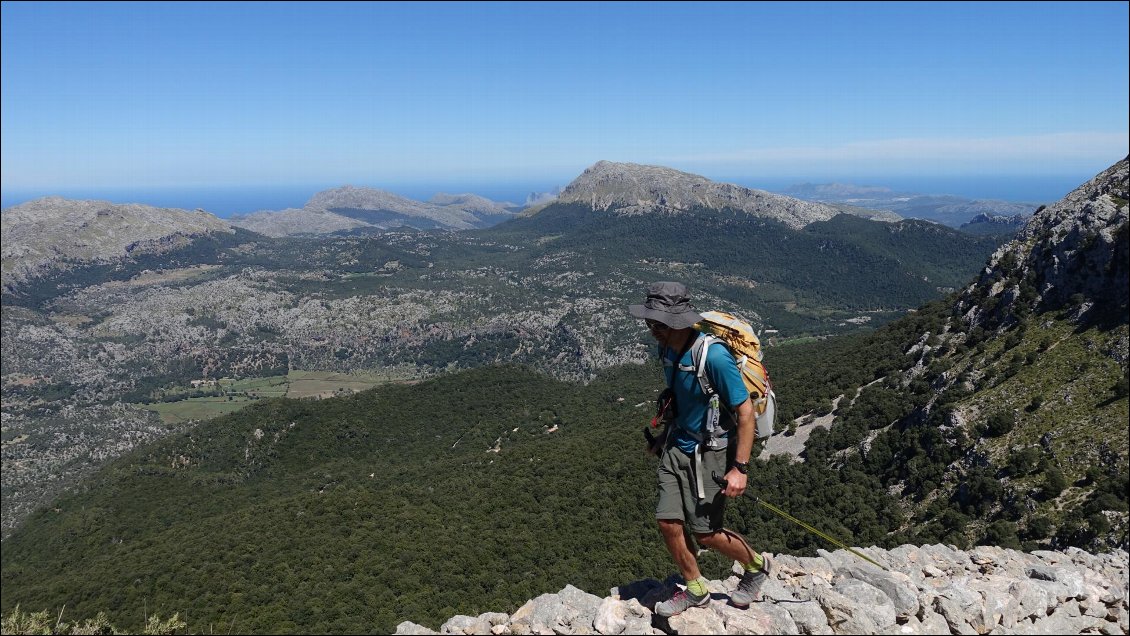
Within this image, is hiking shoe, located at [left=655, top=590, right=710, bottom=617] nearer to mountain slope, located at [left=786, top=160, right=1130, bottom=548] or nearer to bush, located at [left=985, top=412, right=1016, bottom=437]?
mountain slope, located at [left=786, top=160, right=1130, bottom=548]

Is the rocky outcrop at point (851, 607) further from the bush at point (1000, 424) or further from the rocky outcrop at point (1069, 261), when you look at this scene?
the rocky outcrop at point (1069, 261)

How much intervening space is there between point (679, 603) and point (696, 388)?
16.5 ft

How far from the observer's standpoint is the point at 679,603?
11508mm

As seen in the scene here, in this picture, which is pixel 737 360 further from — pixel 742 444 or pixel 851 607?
pixel 851 607

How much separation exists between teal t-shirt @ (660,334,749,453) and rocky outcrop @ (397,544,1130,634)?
450cm

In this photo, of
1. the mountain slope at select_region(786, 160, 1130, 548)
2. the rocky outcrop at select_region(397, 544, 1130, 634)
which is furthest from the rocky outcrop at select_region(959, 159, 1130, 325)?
the rocky outcrop at select_region(397, 544, 1130, 634)

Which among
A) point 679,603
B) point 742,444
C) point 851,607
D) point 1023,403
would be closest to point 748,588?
point 679,603

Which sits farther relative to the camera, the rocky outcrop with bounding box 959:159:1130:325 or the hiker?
the rocky outcrop with bounding box 959:159:1130:325

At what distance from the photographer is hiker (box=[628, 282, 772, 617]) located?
946 cm

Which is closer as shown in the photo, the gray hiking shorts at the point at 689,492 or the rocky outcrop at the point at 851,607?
the gray hiking shorts at the point at 689,492

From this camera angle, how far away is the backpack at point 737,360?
9.62 metres

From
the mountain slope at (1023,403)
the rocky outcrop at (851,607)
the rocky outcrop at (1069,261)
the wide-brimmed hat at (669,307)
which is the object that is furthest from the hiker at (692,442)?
the rocky outcrop at (1069,261)

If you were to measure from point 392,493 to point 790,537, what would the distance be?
54.9 meters

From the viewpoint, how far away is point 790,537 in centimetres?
4650
